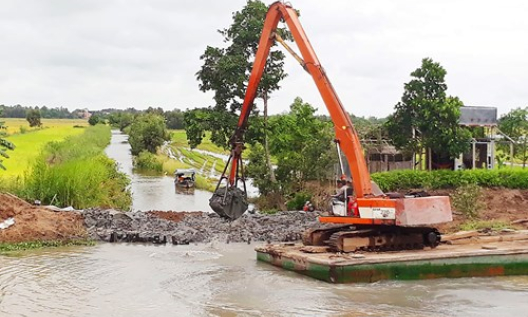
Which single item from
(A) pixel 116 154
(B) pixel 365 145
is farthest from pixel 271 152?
(A) pixel 116 154

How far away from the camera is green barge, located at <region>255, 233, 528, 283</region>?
535 inches

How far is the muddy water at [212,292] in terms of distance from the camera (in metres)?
11.9

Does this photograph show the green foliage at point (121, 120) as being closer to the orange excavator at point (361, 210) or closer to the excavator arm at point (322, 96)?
the excavator arm at point (322, 96)

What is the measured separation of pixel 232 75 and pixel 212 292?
581 inches

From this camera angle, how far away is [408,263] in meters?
14.0

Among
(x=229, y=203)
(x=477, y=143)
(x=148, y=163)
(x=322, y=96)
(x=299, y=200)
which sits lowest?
(x=299, y=200)

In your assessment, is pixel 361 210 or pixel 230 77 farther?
pixel 230 77

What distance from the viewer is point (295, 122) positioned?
2984 cm

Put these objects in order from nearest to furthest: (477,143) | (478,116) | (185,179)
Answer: (477,143) < (478,116) < (185,179)

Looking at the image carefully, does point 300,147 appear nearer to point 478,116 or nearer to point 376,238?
point 478,116

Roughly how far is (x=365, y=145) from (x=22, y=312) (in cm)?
2107

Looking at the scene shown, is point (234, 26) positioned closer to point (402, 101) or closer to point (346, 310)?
point (402, 101)

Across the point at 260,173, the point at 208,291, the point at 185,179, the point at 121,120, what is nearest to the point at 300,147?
the point at 260,173

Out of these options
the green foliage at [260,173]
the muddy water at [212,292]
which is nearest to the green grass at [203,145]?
the green foliage at [260,173]
